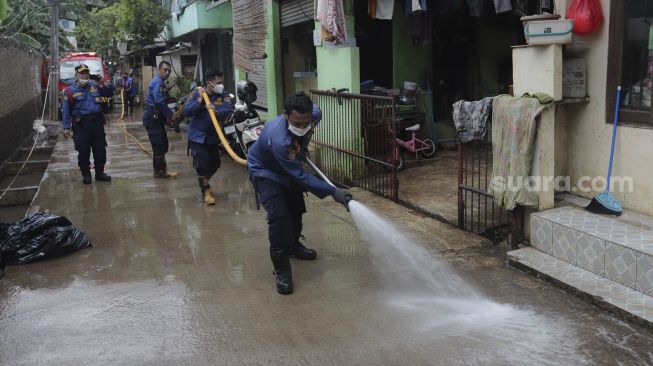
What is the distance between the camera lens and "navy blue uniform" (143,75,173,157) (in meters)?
8.59

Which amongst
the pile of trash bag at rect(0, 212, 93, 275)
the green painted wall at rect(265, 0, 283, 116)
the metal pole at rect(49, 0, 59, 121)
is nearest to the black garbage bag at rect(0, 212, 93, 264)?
the pile of trash bag at rect(0, 212, 93, 275)

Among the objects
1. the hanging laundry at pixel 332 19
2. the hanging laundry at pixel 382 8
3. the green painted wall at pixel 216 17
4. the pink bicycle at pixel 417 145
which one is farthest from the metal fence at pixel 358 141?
the green painted wall at pixel 216 17

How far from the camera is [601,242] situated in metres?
4.20

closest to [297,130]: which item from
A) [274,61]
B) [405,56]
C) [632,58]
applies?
[632,58]

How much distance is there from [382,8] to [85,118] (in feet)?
15.0

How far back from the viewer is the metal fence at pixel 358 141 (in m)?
7.10

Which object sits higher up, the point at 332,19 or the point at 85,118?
the point at 332,19

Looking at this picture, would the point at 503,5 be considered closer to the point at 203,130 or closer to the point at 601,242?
the point at 203,130

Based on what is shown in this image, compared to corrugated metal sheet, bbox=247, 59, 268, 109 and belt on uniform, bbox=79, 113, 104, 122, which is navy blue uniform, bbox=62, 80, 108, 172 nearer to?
belt on uniform, bbox=79, 113, 104, 122

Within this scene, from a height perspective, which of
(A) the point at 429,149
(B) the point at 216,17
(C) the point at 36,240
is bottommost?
(C) the point at 36,240

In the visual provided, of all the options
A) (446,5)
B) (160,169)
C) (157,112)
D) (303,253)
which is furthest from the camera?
(160,169)

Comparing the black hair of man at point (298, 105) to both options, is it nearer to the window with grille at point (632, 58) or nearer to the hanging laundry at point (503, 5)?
the window with grille at point (632, 58)

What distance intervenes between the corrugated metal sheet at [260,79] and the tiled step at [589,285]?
8437 mm

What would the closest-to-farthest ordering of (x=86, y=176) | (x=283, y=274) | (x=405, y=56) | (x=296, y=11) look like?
(x=283, y=274), (x=86, y=176), (x=405, y=56), (x=296, y=11)
